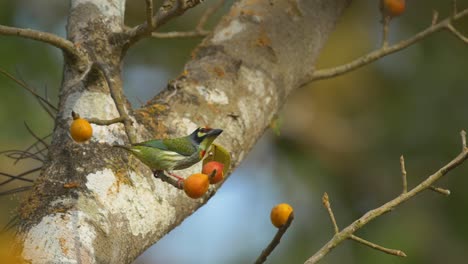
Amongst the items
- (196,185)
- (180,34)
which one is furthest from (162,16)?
(180,34)

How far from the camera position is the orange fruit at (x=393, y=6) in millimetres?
3674

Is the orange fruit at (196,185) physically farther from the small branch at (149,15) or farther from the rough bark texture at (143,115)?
the small branch at (149,15)

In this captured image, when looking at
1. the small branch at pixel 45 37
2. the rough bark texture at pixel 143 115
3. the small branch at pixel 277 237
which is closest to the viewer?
the small branch at pixel 277 237

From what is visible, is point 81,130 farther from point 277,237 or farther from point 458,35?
point 458,35

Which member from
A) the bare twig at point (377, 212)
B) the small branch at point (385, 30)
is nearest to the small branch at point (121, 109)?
the bare twig at point (377, 212)

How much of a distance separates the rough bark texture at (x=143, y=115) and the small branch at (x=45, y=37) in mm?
63

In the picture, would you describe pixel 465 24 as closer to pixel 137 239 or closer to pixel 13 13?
pixel 13 13

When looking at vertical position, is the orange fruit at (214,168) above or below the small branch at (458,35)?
above

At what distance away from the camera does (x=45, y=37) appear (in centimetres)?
241

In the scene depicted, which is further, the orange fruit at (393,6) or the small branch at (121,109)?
the orange fruit at (393,6)

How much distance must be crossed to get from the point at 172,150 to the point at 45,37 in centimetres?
62

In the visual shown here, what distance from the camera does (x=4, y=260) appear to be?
175 cm

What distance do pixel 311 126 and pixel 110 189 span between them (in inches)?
191

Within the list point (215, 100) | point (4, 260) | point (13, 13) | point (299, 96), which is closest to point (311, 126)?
point (299, 96)
